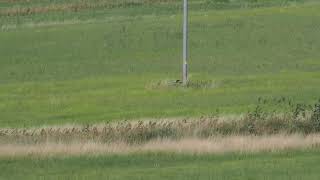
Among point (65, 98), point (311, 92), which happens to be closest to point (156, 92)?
point (65, 98)

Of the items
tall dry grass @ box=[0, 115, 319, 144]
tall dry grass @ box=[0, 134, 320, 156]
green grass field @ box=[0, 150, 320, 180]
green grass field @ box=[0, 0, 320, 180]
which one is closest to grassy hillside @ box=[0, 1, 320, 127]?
green grass field @ box=[0, 0, 320, 180]

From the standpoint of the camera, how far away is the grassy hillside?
34.6 m

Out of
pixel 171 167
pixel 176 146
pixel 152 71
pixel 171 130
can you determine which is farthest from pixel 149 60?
pixel 171 167

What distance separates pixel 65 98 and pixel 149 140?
1411 centimetres

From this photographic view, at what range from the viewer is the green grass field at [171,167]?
16766mm

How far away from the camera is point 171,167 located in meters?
18.5

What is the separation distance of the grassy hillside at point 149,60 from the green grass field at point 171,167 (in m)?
10.2

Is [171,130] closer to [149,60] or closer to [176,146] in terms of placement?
[176,146]

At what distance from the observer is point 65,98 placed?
37.3 m

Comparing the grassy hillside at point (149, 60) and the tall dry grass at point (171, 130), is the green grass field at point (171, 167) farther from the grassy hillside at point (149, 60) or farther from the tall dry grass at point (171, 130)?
the grassy hillside at point (149, 60)

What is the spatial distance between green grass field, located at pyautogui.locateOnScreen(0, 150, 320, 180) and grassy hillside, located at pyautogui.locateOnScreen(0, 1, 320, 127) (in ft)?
33.4

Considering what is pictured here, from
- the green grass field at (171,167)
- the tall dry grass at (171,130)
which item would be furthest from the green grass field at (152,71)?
the tall dry grass at (171,130)

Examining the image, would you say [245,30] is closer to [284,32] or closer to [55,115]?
[284,32]

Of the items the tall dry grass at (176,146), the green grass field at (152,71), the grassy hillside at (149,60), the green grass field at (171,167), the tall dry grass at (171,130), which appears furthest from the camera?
the grassy hillside at (149,60)
